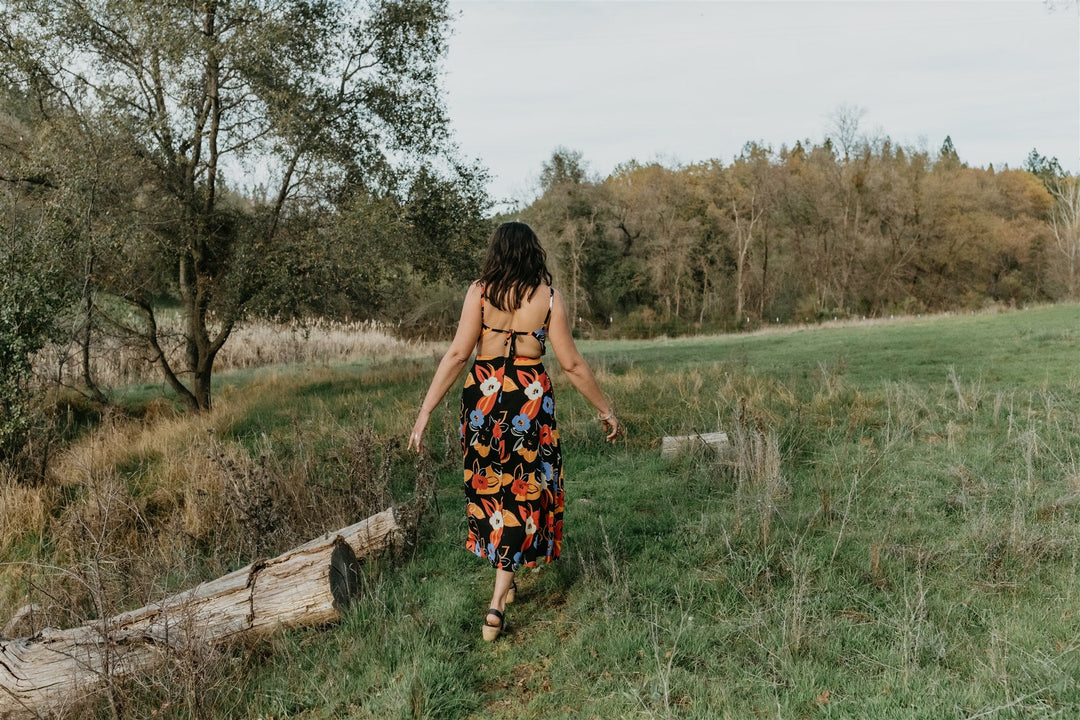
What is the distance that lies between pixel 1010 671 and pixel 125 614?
523 cm

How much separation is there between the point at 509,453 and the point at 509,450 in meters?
0.02

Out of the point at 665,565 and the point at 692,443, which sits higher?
the point at 692,443

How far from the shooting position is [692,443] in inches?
323

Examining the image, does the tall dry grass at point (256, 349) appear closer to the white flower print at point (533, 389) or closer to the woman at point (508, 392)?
the woman at point (508, 392)

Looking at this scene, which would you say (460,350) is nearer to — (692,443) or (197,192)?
(692,443)

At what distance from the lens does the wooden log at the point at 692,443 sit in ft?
Result: 26.3

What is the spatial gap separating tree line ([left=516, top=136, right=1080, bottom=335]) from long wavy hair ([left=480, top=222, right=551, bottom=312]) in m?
41.0

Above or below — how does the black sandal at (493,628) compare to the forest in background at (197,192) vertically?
below

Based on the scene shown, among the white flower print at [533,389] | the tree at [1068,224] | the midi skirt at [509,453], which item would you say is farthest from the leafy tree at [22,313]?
the tree at [1068,224]

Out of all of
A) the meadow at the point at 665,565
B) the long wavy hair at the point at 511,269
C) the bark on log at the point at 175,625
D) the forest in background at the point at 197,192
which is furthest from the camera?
the forest in background at the point at 197,192

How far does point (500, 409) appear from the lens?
4492mm

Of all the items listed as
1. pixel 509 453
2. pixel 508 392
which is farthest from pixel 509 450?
pixel 508 392

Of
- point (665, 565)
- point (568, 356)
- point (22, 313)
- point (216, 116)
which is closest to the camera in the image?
point (568, 356)

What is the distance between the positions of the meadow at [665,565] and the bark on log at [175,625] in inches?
5.5
